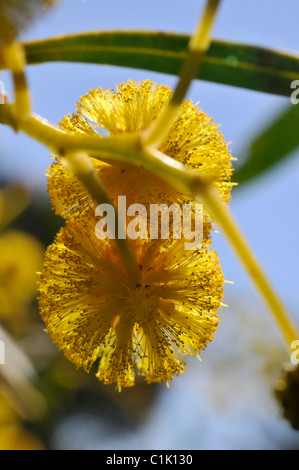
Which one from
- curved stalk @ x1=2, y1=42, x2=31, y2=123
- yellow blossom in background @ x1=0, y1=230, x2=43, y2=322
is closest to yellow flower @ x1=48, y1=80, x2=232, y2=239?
curved stalk @ x1=2, y1=42, x2=31, y2=123

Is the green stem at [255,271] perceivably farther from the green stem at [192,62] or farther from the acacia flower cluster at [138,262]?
the acacia flower cluster at [138,262]

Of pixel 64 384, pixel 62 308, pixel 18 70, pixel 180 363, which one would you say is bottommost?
pixel 64 384

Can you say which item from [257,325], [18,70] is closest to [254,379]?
[257,325]

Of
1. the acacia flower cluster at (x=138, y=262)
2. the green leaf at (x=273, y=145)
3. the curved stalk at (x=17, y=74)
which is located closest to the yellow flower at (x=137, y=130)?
the acacia flower cluster at (x=138, y=262)

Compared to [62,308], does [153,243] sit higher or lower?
higher

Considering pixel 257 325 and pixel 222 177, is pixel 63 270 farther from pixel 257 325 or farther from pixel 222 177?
pixel 257 325

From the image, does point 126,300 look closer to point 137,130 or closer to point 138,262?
point 138,262

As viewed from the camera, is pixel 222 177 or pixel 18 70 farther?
pixel 222 177

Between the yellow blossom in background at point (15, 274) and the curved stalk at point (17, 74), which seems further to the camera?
the yellow blossom in background at point (15, 274)
